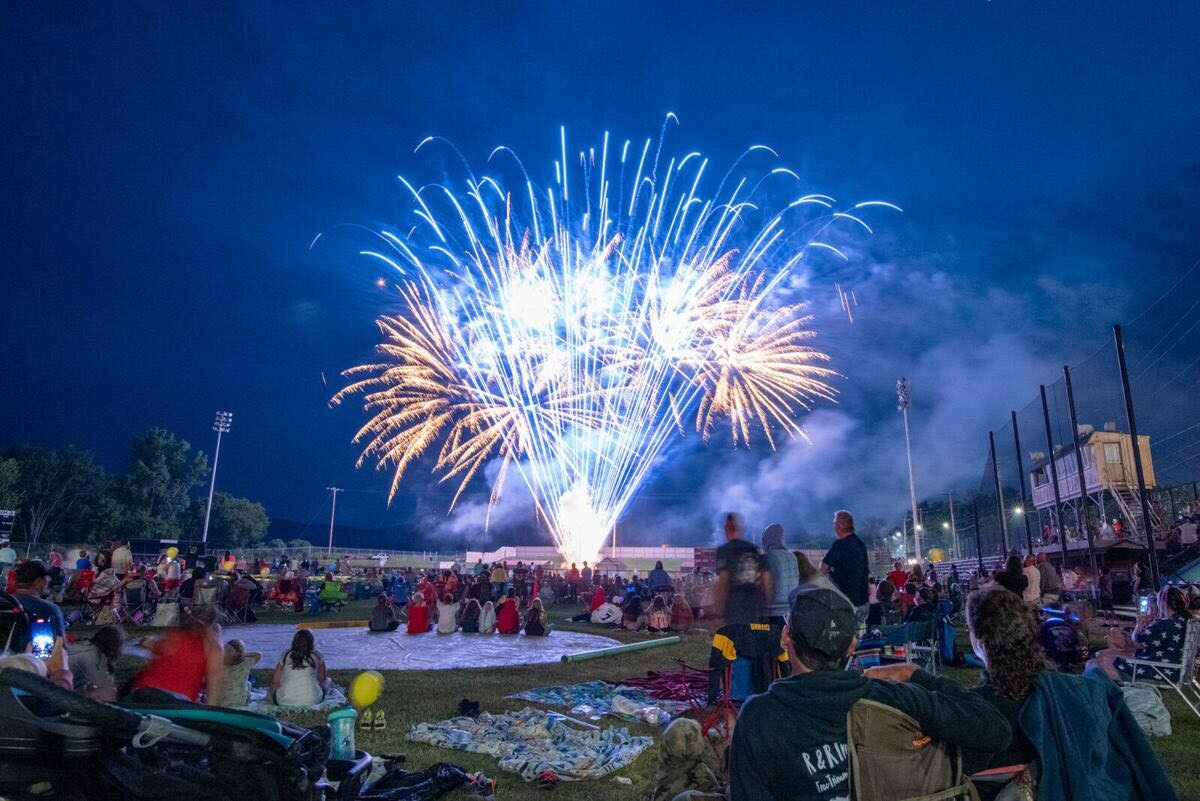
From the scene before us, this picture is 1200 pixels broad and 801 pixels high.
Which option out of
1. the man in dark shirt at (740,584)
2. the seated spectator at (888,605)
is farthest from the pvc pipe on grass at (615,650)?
the man in dark shirt at (740,584)

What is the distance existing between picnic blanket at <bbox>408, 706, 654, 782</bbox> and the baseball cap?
4558 millimetres

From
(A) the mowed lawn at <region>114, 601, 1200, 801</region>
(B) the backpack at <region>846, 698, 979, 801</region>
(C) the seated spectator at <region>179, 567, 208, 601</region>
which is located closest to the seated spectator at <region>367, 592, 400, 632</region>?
(A) the mowed lawn at <region>114, 601, 1200, 801</region>

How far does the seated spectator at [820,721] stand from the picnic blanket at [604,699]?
6694 mm

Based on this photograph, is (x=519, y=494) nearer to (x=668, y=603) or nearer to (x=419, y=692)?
(x=668, y=603)

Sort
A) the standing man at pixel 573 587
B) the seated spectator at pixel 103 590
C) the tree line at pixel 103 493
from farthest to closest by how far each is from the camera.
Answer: the tree line at pixel 103 493 → the standing man at pixel 573 587 → the seated spectator at pixel 103 590

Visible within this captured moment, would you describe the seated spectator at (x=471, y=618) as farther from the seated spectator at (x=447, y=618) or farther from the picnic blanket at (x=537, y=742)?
the picnic blanket at (x=537, y=742)

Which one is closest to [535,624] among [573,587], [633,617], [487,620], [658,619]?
[487,620]

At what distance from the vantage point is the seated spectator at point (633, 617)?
2141 centimetres

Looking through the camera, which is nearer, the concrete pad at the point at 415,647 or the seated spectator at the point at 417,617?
the concrete pad at the point at 415,647

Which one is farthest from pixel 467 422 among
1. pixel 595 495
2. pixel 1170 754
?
pixel 1170 754

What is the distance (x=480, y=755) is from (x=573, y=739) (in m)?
1.00

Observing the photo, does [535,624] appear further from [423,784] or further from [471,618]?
[423,784]

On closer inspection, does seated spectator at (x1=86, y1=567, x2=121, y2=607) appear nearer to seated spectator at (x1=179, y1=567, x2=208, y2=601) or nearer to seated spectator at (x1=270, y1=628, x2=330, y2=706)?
seated spectator at (x1=179, y1=567, x2=208, y2=601)

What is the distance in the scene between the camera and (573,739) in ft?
25.1
